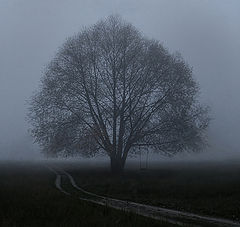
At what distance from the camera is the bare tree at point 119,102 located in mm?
41375

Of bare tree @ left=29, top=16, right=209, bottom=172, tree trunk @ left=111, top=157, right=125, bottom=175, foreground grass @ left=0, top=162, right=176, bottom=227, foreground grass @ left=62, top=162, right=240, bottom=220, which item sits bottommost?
foreground grass @ left=0, top=162, right=176, bottom=227

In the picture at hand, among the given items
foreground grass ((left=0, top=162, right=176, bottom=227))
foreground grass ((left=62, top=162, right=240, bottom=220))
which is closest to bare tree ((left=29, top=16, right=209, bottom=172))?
foreground grass ((left=62, top=162, right=240, bottom=220))

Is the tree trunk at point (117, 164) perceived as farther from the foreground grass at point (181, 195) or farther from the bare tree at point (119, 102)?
the foreground grass at point (181, 195)

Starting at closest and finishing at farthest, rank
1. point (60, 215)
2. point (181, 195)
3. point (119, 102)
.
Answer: point (60, 215), point (181, 195), point (119, 102)

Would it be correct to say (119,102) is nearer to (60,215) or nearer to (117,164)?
(117,164)

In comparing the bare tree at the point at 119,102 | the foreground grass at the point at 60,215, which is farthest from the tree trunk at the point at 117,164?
the foreground grass at the point at 60,215

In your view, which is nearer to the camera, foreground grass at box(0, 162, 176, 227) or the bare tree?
foreground grass at box(0, 162, 176, 227)

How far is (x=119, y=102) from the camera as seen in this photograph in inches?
1660

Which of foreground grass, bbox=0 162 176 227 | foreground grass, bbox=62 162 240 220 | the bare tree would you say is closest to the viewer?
foreground grass, bbox=0 162 176 227

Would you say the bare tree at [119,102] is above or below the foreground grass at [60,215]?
above

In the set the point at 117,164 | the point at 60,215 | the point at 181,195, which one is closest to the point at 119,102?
the point at 117,164

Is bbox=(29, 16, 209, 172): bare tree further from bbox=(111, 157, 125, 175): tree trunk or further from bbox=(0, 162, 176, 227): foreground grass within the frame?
bbox=(0, 162, 176, 227): foreground grass

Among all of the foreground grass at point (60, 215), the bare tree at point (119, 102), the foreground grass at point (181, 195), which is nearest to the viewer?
the foreground grass at point (60, 215)

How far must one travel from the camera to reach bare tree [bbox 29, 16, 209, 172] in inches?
1629
